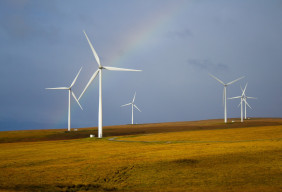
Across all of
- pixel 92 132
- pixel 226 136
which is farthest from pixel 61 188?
pixel 92 132

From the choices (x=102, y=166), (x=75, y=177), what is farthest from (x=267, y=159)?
(x=75, y=177)

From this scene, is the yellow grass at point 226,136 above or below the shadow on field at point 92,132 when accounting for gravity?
above

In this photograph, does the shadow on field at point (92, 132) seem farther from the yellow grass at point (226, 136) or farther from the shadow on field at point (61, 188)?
the shadow on field at point (61, 188)

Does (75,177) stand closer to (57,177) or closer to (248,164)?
(57,177)

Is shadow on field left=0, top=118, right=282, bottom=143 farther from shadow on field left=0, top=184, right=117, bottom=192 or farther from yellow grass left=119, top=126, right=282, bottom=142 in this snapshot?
shadow on field left=0, top=184, right=117, bottom=192

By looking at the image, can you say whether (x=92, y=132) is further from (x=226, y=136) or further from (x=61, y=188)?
(x=61, y=188)

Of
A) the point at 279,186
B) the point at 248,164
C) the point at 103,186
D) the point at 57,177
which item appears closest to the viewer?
the point at 279,186

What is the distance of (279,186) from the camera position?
69.6 ft

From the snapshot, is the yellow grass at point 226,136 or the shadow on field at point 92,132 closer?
the yellow grass at point 226,136

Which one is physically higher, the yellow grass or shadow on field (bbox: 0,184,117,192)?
the yellow grass

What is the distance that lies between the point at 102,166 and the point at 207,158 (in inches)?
443

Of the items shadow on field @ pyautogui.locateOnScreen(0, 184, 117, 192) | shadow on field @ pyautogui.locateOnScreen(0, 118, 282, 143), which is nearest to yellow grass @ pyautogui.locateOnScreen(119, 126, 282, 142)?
shadow on field @ pyautogui.locateOnScreen(0, 118, 282, 143)

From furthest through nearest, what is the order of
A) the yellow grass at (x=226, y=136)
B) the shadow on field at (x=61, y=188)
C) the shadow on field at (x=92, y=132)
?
1. the shadow on field at (x=92, y=132)
2. the yellow grass at (x=226, y=136)
3. the shadow on field at (x=61, y=188)

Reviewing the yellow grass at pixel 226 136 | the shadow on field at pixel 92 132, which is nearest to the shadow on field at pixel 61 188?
the yellow grass at pixel 226 136
